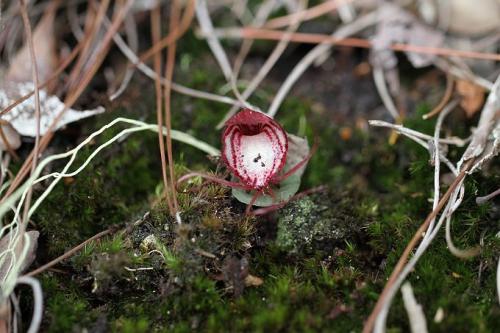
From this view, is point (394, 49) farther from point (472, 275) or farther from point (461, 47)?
point (472, 275)

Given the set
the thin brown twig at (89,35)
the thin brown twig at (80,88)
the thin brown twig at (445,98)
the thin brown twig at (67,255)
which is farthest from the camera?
the thin brown twig at (89,35)

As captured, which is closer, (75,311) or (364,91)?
(75,311)

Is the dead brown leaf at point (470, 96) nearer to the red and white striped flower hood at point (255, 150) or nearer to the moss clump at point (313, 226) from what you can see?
the moss clump at point (313, 226)

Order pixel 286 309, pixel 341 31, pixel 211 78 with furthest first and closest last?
1. pixel 341 31
2. pixel 211 78
3. pixel 286 309

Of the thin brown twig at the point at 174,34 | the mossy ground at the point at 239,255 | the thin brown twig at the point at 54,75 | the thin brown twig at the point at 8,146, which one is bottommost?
the mossy ground at the point at 239,255

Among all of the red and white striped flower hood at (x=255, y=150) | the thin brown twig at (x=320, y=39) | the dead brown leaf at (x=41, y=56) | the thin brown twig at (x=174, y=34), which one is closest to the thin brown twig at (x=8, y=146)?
the dead brown leaf at (x=41, y=56)

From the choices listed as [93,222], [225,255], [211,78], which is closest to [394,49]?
[211,78]

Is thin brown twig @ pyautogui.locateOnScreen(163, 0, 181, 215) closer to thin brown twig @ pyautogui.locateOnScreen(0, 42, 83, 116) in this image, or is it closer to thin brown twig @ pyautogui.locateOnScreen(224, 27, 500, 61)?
thin brown twig @ pyautogui.locateOnScreen(224, 27, 500, 61)
